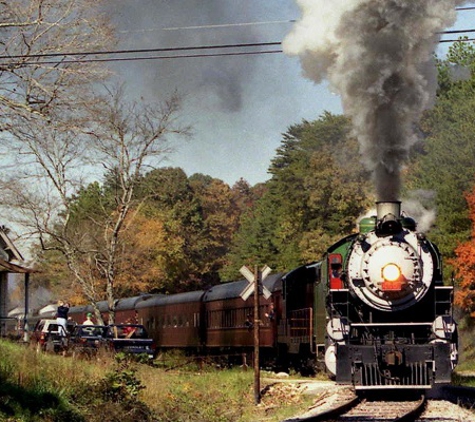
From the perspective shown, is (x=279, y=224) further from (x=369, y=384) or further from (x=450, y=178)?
(x=369, y=384)

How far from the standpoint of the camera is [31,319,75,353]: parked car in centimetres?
2605

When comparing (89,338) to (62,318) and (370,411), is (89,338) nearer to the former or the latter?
(62,318)

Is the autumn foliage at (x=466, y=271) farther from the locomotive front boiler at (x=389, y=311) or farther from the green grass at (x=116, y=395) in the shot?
the locomotive front boiler at (x=389, y=311)

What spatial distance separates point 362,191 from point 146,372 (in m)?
39.4

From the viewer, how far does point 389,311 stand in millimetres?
17031

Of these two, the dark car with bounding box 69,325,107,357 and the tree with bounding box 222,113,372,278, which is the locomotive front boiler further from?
the tree with bounding box 222,113,372,278

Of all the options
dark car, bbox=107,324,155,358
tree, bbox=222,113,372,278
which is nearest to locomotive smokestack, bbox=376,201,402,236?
dark car, bbox=107,324,155,358

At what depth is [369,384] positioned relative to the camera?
16.8 m

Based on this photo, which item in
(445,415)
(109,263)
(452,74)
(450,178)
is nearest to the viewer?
(445,415)

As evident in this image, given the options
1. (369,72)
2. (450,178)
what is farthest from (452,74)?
(369,72)

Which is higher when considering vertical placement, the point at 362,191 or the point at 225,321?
the point at 362,191

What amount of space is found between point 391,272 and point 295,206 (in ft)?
160

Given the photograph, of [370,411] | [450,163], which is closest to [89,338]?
[370,411]

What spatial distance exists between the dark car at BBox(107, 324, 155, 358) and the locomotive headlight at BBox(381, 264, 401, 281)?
1076cm
